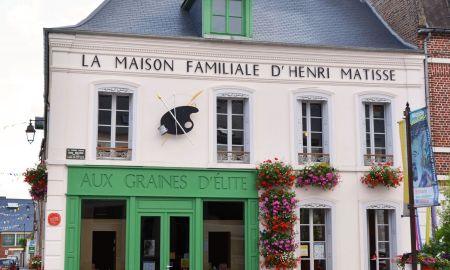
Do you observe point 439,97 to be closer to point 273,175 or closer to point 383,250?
point 383,250

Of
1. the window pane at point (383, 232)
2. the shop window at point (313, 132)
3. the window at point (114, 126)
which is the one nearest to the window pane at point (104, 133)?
the window at point (114, 126)

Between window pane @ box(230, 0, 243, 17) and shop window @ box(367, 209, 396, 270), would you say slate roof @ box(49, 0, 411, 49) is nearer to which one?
window pane @ box(230, 0, 243, 17)

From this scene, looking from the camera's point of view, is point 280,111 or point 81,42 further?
point 280,111

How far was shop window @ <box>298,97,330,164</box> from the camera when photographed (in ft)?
52.9

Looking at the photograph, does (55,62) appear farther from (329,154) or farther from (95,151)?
(329,154)

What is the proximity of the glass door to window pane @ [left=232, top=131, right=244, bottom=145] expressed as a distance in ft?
6.67

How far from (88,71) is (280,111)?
4359 millimetres

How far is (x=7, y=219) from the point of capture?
2798 inches

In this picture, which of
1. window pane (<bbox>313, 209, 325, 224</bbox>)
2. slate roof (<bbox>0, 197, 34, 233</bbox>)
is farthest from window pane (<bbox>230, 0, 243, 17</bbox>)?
slate roof (<bbox>0, 197, 34, 233</bbox>)

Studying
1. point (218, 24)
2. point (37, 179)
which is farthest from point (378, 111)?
point (37, 179)

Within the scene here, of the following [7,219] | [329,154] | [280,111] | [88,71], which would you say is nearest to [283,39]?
[280,111]

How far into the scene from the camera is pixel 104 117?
1525cm

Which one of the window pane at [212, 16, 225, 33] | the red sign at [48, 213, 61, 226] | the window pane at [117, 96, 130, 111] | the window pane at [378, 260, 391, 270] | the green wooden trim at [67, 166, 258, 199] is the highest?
the window pane at [212, 16, 225, 33]

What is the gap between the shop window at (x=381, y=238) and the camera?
1616cm
